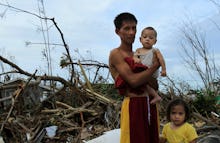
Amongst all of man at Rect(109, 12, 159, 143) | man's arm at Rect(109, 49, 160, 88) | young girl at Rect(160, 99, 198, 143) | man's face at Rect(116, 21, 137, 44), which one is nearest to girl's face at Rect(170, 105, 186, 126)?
young girl at Rect(160, 99, 198, 143)

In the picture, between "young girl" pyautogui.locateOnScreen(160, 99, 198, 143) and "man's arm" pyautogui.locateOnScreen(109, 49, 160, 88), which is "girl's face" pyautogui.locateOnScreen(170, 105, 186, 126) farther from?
"man's arm" pyautogui.locateOnScreen(109, 49, 160, 88)

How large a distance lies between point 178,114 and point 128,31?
0.88 meters

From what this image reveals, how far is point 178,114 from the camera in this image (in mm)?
2908

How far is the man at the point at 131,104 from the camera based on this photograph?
2.30m

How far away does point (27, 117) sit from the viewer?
15.3 feet

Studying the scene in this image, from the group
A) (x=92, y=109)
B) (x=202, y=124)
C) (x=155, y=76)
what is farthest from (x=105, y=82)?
(x=155, y=76)

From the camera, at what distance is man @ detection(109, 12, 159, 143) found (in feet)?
7.54

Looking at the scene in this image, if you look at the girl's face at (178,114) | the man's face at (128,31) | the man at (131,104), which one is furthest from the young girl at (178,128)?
the man's face at (128,31)

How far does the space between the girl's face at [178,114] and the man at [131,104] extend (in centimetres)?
57

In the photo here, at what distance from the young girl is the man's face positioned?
803 millimetres

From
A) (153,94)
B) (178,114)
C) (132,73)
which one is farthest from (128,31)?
(178,114)

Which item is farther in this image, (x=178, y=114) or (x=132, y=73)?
(x=178, y=114)

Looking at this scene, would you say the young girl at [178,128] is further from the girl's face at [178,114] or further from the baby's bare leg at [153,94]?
the baby's bare leg at [153,94]

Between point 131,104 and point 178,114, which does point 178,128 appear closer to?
point 178,114
